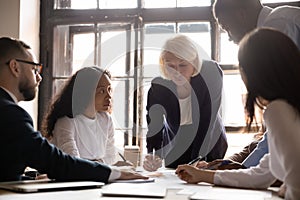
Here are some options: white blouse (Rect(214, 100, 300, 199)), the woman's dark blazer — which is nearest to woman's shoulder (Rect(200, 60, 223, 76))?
the woman's dark blazer

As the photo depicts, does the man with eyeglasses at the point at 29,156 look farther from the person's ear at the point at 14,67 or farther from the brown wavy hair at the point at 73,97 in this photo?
the brown wavy hair at the point at 73,97

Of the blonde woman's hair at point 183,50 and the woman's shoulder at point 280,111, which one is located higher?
the blonde woman's hair at point 183,50

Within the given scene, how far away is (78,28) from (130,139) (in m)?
0.84

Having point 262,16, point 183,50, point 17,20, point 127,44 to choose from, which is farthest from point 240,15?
point 17,20

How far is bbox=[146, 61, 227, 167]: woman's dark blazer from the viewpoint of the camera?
7.64 feet

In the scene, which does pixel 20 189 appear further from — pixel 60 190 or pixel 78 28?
pixel 78 28

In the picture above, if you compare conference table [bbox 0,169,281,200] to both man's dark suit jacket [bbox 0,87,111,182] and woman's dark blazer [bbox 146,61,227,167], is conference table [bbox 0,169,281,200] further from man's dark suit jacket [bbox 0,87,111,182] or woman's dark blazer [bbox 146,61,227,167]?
woman's dark blazer [bbox 146,61,227,167]

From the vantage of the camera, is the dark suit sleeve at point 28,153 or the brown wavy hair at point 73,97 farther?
the brown wavy hair at point 73,97

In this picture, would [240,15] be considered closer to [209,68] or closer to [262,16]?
[262,16]

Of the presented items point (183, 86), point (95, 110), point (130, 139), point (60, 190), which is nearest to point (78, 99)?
point (95, 110)

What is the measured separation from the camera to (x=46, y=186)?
1419 mm

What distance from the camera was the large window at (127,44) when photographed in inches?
122

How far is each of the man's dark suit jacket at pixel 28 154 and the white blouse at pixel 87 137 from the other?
518 mm

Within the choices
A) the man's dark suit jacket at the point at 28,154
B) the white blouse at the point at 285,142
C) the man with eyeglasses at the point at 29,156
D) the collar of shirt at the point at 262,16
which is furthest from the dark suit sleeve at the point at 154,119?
the white blouse at the point at 285,142
